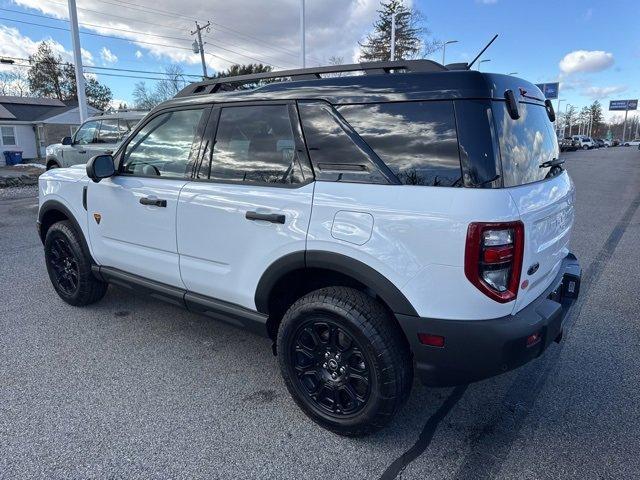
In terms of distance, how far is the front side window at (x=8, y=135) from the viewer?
101ft

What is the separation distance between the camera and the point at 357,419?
7.90 feet

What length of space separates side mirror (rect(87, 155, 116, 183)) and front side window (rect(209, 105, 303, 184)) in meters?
0.98

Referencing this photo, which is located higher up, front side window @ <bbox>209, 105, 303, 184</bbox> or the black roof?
the black roof

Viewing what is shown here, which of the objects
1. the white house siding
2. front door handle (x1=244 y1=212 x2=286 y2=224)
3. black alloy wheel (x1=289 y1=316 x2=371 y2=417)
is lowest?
black alloy wheel (x1=289 y1=316 x2=371 y2=417)

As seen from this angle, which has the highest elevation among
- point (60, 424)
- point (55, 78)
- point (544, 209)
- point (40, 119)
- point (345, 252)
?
point (55, 78)

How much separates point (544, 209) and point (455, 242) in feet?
2.04

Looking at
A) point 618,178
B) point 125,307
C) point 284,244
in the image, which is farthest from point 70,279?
point 618,178

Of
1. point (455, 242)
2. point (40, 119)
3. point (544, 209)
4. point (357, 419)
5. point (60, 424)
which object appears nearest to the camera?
point (455, 242)

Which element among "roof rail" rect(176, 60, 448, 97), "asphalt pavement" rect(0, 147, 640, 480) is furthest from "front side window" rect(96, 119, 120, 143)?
"roof rail" rect(176, 60, 448, 97)

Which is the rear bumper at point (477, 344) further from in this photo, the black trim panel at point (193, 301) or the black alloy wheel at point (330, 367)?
the black trim panel at point (193, 301)

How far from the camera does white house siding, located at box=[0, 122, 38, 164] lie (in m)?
31.3

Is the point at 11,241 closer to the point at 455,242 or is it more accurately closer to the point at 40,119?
the point at 455,242

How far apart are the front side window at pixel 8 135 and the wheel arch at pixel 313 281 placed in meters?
35.8

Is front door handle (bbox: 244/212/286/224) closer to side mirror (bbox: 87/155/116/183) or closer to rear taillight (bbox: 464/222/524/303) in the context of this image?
rear taillight (bbox: 464/222/524/303)
